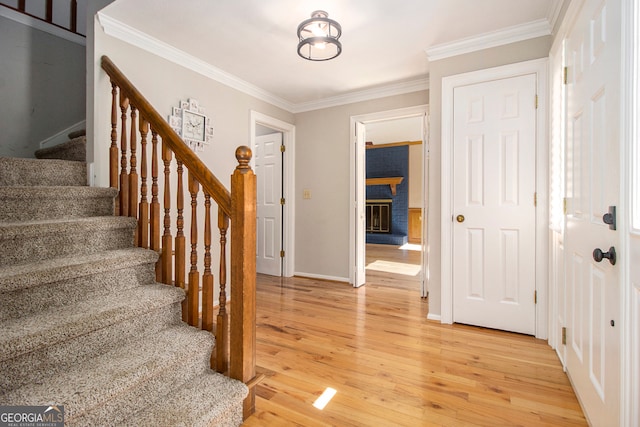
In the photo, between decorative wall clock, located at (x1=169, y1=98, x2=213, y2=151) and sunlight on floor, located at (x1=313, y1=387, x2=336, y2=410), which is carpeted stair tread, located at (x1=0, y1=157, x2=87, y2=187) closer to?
decorative wall clock, located at (x1=169, y1=98, x2=213, y2=151)

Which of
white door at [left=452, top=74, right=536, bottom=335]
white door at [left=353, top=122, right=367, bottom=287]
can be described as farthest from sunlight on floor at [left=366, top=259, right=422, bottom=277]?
white door at [left=452, top=74, right=536, bottom=335]

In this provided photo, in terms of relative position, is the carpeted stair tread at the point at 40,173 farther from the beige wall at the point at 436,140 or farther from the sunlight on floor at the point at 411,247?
the sunlight on floor at the point at 411,247

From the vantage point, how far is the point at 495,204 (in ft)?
8.36

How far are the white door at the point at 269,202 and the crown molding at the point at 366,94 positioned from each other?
1.91 feet

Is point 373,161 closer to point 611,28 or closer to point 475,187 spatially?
point 475,187

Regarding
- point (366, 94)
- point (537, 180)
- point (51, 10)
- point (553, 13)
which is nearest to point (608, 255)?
point (537, 180)

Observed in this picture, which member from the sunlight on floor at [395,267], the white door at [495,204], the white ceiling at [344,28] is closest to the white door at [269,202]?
the white ceiling at [344,28]

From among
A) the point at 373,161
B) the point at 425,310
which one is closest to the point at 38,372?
the point at 425,310

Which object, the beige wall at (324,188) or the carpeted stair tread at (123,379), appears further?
the beige wall at (324,188)

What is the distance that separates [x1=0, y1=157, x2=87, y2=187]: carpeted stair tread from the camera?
75.2 inches

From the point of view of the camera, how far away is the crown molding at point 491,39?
237 centimetres

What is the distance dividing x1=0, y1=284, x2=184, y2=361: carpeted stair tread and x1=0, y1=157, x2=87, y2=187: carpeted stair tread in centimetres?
112

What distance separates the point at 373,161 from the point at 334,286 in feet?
17.3

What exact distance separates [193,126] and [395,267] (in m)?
3.77
